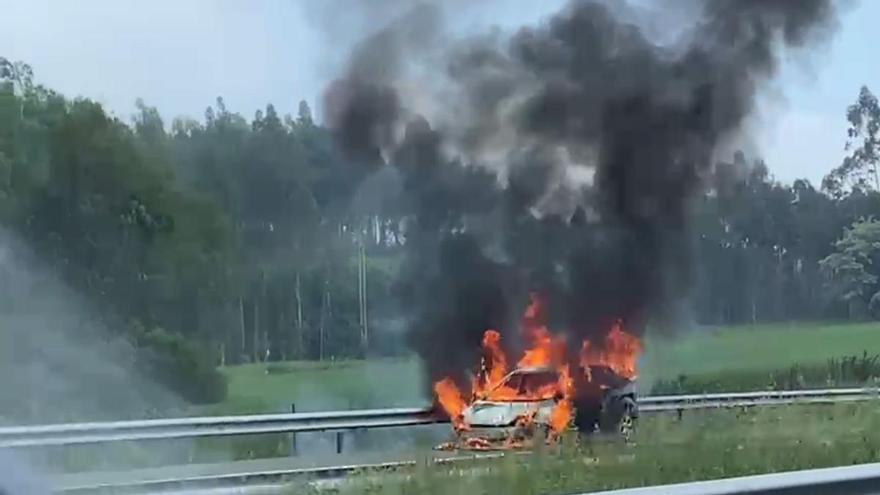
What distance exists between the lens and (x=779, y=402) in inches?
607

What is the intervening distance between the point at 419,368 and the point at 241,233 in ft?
10.2

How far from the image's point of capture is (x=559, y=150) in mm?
20625

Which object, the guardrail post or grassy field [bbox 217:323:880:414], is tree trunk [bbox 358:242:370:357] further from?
the guardrail post

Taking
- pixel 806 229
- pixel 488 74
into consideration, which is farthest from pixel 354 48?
pixel 806 229

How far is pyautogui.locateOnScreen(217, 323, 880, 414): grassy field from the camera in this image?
1797 cm

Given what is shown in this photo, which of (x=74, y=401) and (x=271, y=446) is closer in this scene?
(x=271, y=446)

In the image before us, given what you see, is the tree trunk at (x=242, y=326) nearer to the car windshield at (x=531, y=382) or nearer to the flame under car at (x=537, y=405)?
the flame under car at (x=537, y=405)

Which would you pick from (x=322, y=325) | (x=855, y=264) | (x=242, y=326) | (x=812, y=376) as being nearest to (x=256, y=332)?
(x=242, y=326)

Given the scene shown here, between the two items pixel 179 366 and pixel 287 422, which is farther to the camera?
pixel 179 366

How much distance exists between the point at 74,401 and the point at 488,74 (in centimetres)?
737

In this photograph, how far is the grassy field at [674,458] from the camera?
7691 millimetres

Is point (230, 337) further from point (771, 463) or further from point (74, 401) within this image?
point (771, 463)

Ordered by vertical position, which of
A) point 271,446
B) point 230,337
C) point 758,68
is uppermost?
point 758,68

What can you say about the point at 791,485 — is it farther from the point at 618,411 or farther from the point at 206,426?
the point at 206,426
